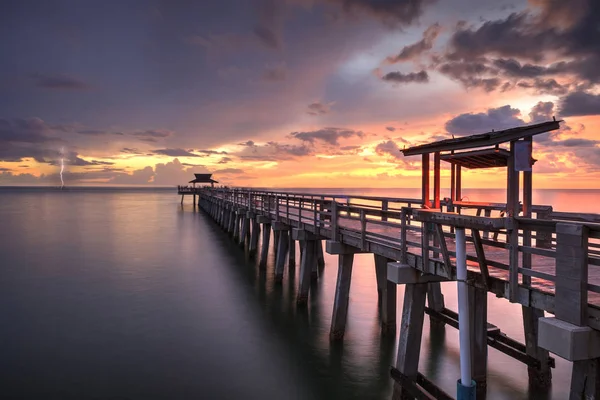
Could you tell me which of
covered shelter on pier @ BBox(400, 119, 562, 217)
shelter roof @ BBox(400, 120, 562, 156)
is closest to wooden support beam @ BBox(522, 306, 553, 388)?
covered shelter on pier @ BBox(400, 119, 562, 217)

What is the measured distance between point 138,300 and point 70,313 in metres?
2.40

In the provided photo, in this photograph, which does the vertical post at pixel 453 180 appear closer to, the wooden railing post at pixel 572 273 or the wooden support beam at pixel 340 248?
the wooden support beam at pixel 340 248

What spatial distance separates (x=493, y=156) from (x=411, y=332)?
4.04 metres

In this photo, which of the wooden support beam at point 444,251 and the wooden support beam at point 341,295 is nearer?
the wooden support beam at point 444,251

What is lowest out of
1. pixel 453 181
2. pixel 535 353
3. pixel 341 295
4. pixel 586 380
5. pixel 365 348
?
pixel 365 348

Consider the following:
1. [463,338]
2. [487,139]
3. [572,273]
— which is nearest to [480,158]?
[487,139]

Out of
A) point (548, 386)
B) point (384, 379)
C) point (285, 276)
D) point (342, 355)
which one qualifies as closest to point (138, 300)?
point (285, 276)

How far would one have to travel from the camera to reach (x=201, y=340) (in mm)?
11617

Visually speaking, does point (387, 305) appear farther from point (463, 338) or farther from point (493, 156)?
point (463, 338)

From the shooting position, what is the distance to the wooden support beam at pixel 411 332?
707 centimetres

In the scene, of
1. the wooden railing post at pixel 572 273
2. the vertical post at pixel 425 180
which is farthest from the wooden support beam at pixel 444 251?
the vertical post at pixel 425 180

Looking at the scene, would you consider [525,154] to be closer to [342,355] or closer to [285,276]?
[342,355]

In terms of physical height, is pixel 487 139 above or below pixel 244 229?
above

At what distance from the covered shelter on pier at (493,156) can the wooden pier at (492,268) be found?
2 centimetres
